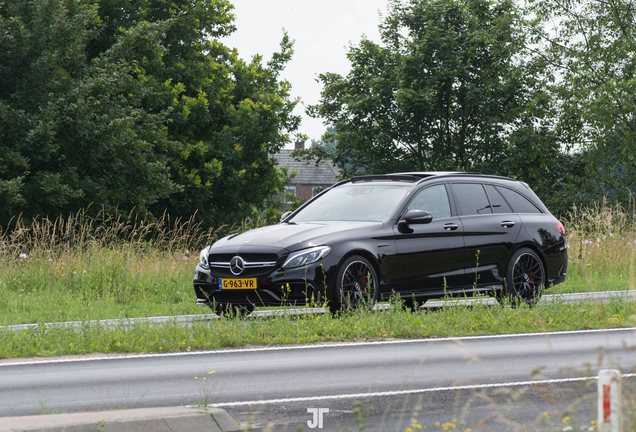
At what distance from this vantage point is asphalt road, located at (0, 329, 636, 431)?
5.53 metres

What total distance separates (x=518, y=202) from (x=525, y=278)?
4.03ft

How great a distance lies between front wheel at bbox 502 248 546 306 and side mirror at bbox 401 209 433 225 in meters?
1.74

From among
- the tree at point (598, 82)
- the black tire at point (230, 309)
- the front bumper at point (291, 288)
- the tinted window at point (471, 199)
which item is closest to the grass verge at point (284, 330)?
the black tire at point (230, 309)

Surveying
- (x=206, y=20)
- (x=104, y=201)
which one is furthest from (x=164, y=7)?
(x=104, y=201)

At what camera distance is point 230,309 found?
961 cm

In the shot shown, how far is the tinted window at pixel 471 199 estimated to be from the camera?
11.1 m

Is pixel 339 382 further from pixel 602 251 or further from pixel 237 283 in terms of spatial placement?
pixel 602 251

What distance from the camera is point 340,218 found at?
10484 millimetres

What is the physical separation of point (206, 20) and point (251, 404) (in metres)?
28.4

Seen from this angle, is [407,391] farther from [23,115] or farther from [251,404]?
[23,115]

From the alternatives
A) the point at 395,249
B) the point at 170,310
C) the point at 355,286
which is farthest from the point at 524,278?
the point at 170,310

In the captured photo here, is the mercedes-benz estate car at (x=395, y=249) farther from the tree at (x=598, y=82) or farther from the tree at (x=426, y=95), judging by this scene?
the tree at (x=426, y=95)

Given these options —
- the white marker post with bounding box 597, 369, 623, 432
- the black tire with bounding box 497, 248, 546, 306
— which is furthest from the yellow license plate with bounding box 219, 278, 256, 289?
the white marker post with bounding box 597, 369, 623, 432

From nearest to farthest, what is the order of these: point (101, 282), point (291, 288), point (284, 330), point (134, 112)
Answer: point (284, 330), point (291, 288), point (101, 282), point (134, 112)
